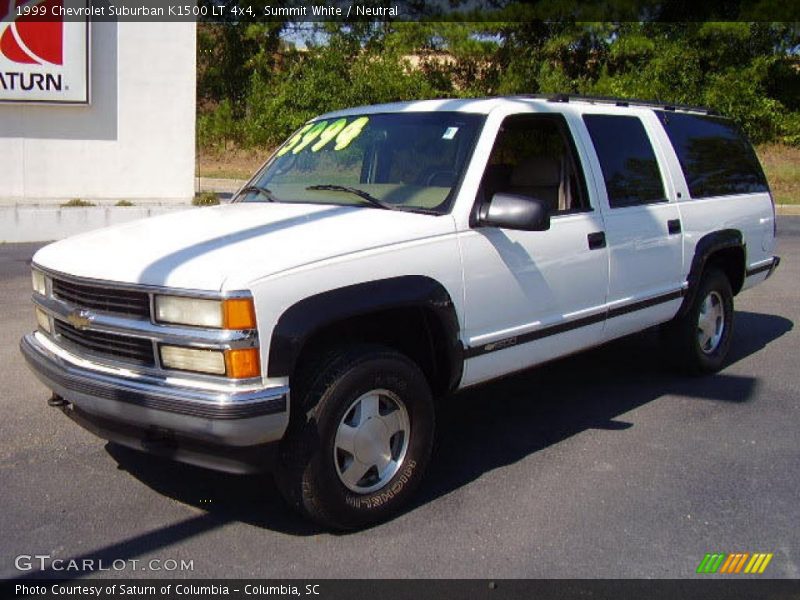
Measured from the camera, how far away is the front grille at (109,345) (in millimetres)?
3572

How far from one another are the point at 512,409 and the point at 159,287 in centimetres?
293

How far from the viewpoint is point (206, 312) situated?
11.2 ft

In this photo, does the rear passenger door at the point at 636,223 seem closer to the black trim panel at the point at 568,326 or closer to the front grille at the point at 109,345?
the black trim panel at the point at 568,326

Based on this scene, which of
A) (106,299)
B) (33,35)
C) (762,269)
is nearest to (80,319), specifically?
(106,299)

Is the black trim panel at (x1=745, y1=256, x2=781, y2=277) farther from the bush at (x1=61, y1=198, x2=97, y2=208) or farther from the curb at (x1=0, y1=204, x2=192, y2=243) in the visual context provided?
the bush at (x1=61, y1=198, x2=97, y2=208)

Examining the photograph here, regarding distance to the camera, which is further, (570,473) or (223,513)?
(570,473)

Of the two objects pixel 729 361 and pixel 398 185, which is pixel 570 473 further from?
pixel 729 361

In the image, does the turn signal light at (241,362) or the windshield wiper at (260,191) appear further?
the windshield wiper at (260,191)

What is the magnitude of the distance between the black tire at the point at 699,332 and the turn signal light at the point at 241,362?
149 inches

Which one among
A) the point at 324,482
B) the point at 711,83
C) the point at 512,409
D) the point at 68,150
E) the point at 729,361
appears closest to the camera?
the point at 324,482

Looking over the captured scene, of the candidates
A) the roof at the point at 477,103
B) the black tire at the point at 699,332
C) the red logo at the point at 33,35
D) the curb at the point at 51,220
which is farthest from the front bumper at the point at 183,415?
the red logo at the point at 33,35

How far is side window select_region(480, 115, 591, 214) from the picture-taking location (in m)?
5.06

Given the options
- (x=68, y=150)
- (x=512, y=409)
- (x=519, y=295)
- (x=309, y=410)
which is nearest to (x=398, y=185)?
(x=519, y=295)

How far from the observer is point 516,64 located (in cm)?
2928
